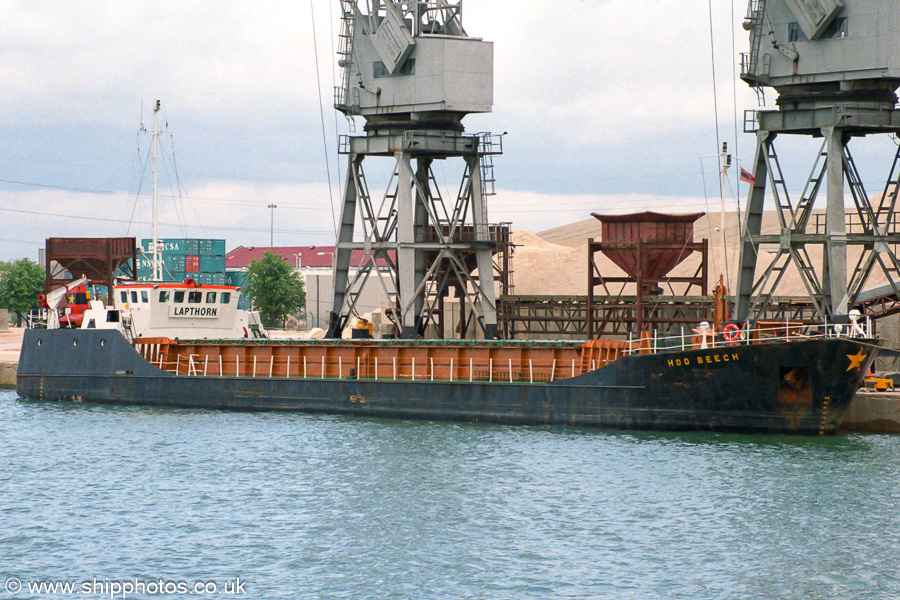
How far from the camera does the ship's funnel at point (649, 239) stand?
47.0 metres

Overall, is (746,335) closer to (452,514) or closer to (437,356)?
(437,356)

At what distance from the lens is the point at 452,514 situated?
2412cm

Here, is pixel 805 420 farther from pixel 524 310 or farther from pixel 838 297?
pixel 524 310

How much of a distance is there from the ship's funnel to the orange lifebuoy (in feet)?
40.6

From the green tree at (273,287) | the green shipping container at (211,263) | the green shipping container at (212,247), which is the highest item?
the green shipping container at (212,247)

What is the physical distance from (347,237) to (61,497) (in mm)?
21805

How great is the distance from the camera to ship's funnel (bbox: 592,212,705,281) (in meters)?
47.0

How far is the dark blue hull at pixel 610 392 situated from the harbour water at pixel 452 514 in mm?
828

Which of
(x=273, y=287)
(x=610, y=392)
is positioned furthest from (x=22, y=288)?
(x=610, y=392)

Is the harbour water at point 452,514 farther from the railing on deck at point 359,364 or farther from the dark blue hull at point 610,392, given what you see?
the railing on deck at point 359,364

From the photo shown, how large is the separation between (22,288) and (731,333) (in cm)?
9195

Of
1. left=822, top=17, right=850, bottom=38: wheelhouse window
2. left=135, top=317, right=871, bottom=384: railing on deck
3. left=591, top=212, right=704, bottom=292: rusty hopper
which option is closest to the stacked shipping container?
left=135, top=317, right=871, bottom=384: railing on deck

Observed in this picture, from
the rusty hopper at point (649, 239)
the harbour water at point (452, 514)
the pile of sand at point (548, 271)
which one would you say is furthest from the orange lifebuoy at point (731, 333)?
the pile of sand at point (548, 271)

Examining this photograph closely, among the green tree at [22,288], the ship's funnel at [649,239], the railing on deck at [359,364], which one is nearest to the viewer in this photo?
the railing on deck at [359,364]
